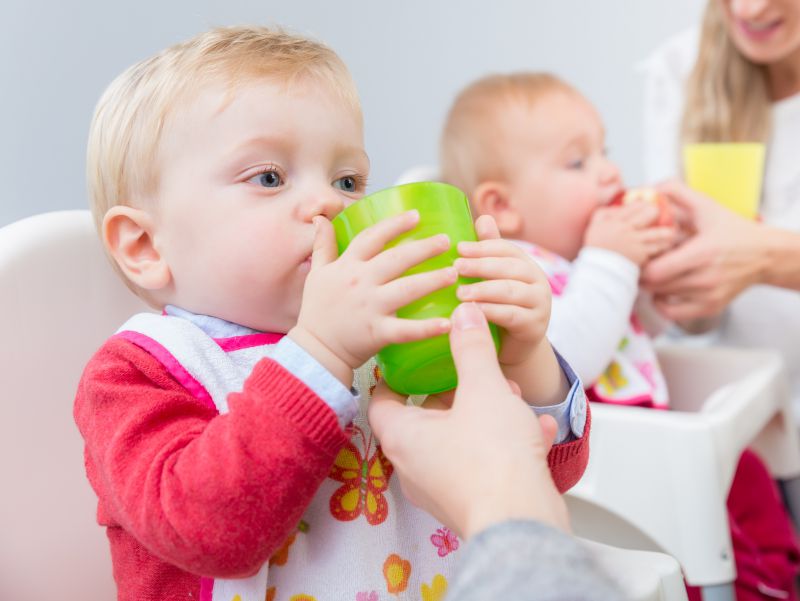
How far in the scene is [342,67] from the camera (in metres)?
0.70

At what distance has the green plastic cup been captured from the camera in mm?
513

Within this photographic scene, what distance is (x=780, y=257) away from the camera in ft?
4.37

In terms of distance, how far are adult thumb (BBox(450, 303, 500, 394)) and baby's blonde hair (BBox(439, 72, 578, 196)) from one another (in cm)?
83

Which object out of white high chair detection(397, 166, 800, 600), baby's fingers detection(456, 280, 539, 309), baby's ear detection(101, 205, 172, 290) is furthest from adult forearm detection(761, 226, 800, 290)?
baby's ear detection(101, 205, 172, 290)

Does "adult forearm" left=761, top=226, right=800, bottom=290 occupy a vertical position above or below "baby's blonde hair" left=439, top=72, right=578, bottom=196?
below

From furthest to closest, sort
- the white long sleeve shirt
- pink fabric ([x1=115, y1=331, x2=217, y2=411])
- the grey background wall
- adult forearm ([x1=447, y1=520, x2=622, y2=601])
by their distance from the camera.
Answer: the white long sleeve shirt, the grey background wall, pink fabric ([x1=115, y1=331, x2=217, y2=411]), adult forearm ([x1=447, y1=520, x2=622, y2=601])

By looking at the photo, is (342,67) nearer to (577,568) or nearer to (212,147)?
(212,147)

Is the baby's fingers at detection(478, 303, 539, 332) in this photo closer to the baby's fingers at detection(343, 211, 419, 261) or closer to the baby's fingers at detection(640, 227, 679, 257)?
the baby's fingers at detection(343, 211, 419, 261)

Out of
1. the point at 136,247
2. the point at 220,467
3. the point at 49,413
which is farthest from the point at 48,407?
the point at 220,467

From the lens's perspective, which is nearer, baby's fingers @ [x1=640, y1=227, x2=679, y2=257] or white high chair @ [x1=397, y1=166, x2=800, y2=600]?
white high chair @ [x1=397, y1=166, x2=800, y2=600]

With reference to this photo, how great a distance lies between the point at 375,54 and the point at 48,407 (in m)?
0.86

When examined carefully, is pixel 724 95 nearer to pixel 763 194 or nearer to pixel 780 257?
pixel 763 194

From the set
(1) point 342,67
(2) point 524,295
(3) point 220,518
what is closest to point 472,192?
(1) point 342,67

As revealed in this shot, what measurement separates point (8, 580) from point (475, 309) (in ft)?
1.47
